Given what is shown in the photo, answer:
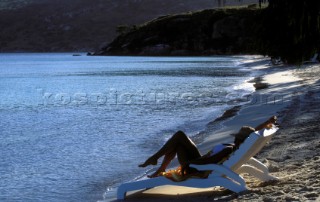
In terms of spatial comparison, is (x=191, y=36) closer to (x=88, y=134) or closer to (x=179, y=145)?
(x=88, y=134)

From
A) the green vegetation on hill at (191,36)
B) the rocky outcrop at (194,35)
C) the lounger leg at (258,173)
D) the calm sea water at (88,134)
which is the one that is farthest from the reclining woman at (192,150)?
the rocky outcrop at (194,35)

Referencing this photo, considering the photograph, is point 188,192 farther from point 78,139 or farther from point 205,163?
point 78,139

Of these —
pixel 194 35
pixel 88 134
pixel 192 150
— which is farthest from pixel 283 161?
pixel 194 35

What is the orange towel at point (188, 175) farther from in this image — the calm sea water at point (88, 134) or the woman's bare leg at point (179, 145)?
the calm sea water at point (88, 134)

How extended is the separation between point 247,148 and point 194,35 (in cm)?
10434

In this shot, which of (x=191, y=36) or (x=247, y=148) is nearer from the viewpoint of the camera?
(x=247, y=148)

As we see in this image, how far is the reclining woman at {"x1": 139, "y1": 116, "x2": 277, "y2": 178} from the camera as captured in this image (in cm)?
764

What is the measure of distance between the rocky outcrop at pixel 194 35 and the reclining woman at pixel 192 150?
309ft

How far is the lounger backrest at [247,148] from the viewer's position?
7.45 metres

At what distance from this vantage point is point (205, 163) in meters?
7.63

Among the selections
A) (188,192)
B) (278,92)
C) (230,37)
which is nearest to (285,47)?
(188,192)

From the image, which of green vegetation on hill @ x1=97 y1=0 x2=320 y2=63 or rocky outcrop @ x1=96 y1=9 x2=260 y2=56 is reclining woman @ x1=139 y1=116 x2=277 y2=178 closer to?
green vegetation on hill @ x1=97 y1=0 x2=320 y2=63

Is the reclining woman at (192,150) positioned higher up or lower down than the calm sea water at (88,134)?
higher up

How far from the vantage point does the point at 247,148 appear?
295 inches
